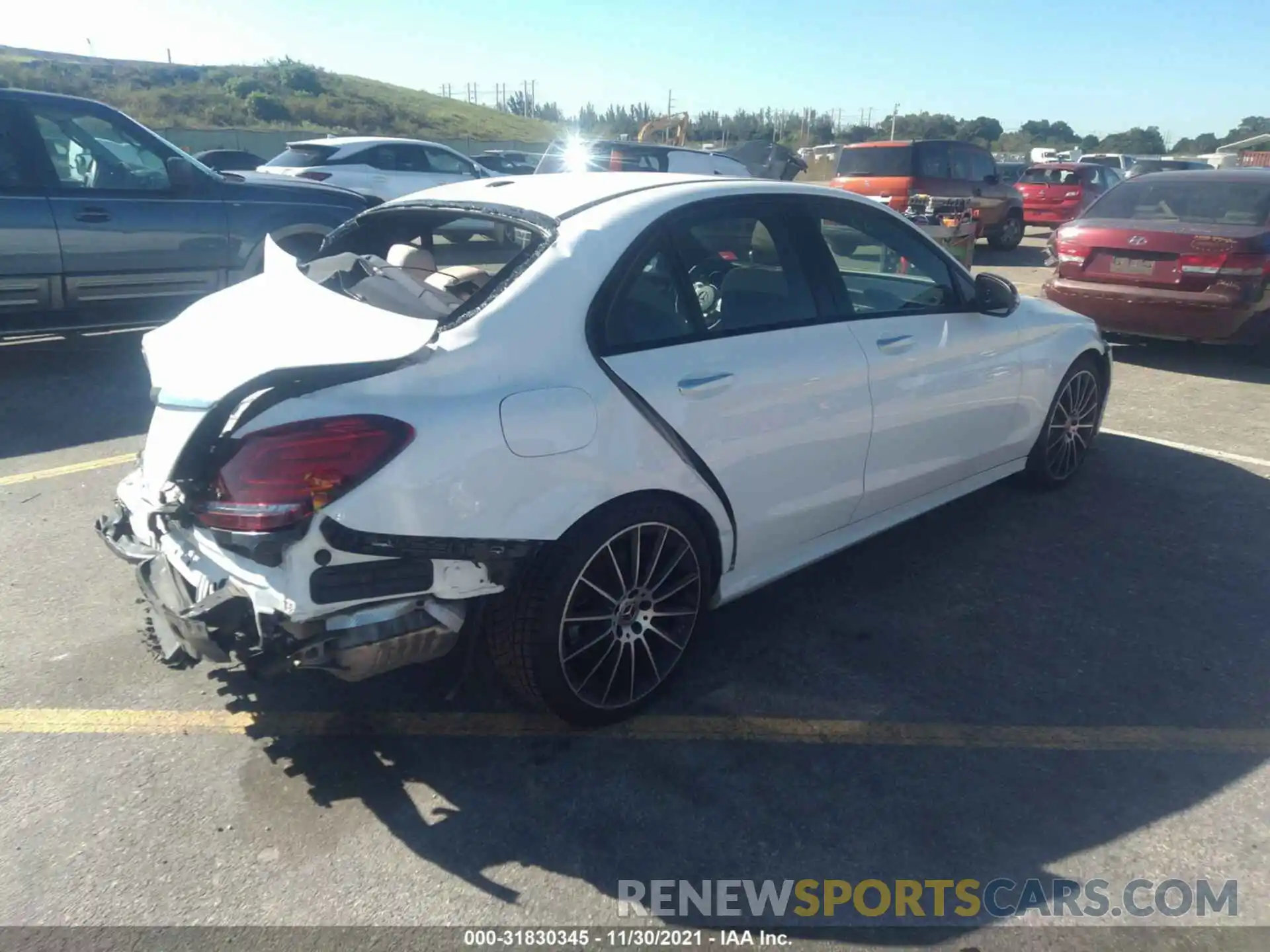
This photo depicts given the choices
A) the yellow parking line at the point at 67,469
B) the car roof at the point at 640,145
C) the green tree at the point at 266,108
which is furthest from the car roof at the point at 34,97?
the green tree at the point at 266,108

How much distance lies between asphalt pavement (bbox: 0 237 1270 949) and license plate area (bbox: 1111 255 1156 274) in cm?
405

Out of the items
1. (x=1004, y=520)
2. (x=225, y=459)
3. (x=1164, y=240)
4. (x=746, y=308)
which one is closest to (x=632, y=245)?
(x=746, y=308)

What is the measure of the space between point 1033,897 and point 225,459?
2385 mm

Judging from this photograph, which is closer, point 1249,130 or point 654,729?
point 654,729

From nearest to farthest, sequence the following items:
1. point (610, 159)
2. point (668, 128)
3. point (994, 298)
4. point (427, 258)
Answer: point (427, 258)
point (994, 298)
point (610, 159)
point (668, 128)

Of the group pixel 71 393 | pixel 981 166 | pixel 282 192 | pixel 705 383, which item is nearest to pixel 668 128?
pixel 981 166

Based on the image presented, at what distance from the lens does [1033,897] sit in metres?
2.48

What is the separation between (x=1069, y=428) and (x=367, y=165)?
11.6 m

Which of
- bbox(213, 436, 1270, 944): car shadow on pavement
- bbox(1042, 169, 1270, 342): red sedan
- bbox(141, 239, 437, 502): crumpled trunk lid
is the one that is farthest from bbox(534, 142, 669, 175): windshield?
bbox(141, 239, 437, 502): crumpled trunk lid

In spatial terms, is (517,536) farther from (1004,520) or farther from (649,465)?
(1004,520)

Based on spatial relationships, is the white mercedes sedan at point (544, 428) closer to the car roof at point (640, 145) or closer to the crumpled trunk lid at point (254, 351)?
the crumpled trunk lid at point (254, 351)

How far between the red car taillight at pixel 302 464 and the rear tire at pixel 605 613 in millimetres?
582

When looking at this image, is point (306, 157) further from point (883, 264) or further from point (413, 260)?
point (883, 264)

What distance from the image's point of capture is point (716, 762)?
2.98m
